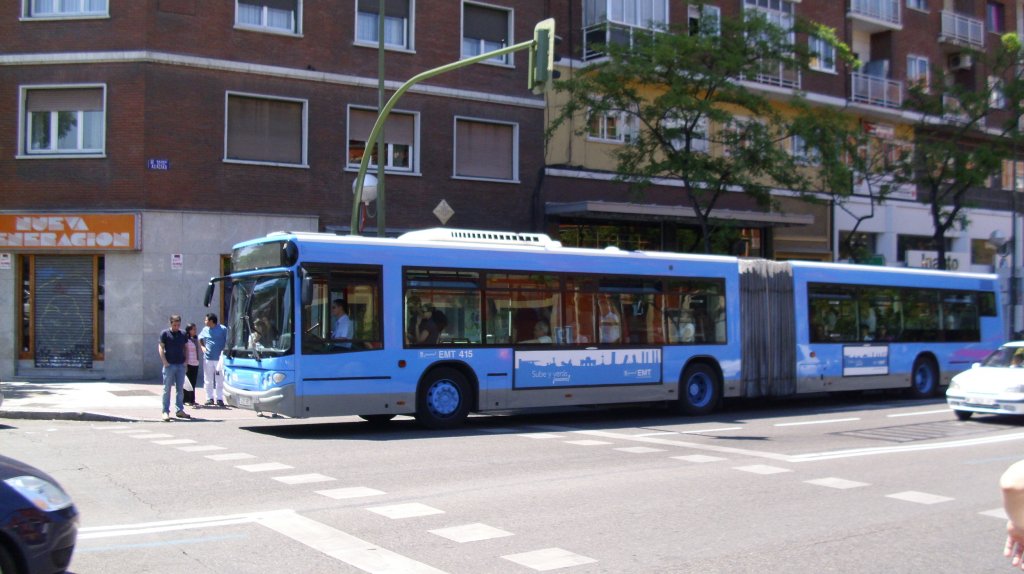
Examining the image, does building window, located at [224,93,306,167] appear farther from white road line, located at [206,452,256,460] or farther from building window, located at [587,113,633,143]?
white road line, located at [206,452,256,460]

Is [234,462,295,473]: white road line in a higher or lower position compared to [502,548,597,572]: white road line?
higher

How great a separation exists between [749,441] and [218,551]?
8.95 m

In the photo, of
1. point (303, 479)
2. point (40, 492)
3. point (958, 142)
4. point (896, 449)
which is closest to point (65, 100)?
point (303, 479)

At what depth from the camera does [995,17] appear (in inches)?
1654

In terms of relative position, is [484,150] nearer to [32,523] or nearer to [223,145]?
[223,145]

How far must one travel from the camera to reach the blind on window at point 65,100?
22.5m

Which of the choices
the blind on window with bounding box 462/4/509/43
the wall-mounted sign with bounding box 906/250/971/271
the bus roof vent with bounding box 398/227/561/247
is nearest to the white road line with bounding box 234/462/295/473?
the bus roof vent with bounding box 398/227/561/247

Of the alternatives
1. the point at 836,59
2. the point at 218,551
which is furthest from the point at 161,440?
the point at 836,59

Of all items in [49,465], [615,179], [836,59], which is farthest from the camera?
[836,59]

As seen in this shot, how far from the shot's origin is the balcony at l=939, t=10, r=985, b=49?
3909cm

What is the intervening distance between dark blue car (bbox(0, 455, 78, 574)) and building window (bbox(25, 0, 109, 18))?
65.2 ft

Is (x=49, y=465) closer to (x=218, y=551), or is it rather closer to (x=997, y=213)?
(x=218, y=551)

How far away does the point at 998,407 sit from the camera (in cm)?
1591

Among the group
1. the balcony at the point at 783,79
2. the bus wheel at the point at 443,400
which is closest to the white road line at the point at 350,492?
the bus wheel at the point at 443,400
